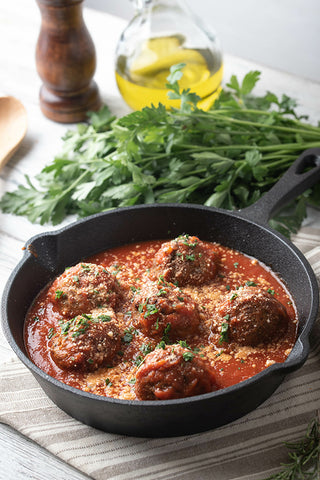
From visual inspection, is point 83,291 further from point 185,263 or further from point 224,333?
point 224,333

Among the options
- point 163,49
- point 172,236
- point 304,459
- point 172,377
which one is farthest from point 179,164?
point 304,459

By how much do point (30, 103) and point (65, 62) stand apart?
2.04ft

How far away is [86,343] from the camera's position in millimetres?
2543

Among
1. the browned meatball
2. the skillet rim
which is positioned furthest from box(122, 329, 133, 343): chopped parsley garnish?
the skillet rim

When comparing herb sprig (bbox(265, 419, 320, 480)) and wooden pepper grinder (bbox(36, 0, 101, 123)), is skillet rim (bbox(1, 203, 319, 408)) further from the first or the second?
wooden pepper grinder (bbox(36, 0, 101, 123))

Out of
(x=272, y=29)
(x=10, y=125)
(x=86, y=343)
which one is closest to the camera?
(x=86, y=343)

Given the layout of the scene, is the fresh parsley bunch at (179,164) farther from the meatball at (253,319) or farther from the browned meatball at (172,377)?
the browned meatball at (172,377)

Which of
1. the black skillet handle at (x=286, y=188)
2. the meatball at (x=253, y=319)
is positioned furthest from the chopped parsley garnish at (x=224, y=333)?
the black skillet handle at (x=286, y=188)

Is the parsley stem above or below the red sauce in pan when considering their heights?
above

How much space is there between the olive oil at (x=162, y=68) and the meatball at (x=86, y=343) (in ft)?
6.41

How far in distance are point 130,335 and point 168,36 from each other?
7.63ft

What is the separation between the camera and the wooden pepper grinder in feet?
13.4

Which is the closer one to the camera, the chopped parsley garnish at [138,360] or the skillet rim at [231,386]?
the skillet rim at [231,386]

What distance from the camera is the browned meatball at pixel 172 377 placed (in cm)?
230
